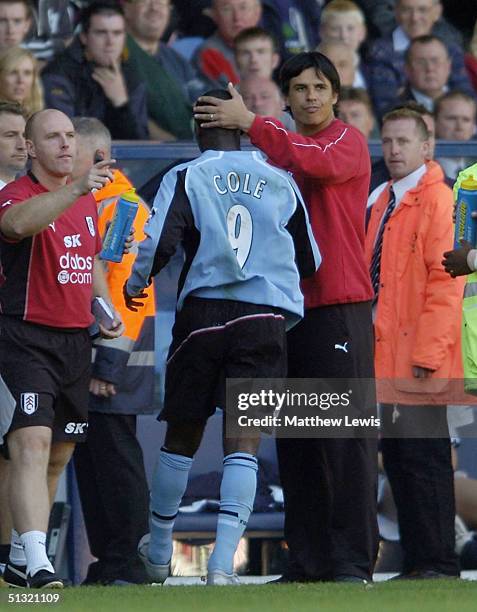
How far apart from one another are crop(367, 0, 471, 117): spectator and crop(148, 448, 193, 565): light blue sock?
5378 millimetres

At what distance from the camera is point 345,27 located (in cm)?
1246

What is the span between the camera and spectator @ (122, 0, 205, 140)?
11.3m

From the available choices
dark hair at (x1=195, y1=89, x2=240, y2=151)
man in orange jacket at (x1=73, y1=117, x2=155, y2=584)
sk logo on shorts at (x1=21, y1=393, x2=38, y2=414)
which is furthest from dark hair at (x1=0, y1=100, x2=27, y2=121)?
sk logo on shorts at (x1=21, y1=393, x2=38, y2=414)

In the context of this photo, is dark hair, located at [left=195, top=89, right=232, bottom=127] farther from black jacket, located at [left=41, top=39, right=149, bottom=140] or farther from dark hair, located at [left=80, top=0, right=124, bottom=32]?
dark hair, located at [left=80, top=0, right=124, bottom=32]

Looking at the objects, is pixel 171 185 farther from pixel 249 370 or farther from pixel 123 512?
pixel 123 512

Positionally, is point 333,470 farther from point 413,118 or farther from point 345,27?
point 345,27

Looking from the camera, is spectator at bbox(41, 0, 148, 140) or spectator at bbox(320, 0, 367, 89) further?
spectator at bbox(320, 0, 367, 89)

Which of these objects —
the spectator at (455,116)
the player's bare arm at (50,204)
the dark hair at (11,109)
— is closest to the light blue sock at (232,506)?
the player's bare arm at (50,204)

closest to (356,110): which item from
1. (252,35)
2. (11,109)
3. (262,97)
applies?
(262,97)

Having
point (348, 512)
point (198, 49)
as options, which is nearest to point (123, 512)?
point (348, 512)

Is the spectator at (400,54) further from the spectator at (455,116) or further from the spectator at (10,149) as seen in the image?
the spectator at (10,149)

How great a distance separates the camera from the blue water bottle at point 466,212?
23.7 ft

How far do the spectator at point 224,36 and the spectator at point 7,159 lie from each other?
13.5ft

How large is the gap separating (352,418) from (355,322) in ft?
1.48
